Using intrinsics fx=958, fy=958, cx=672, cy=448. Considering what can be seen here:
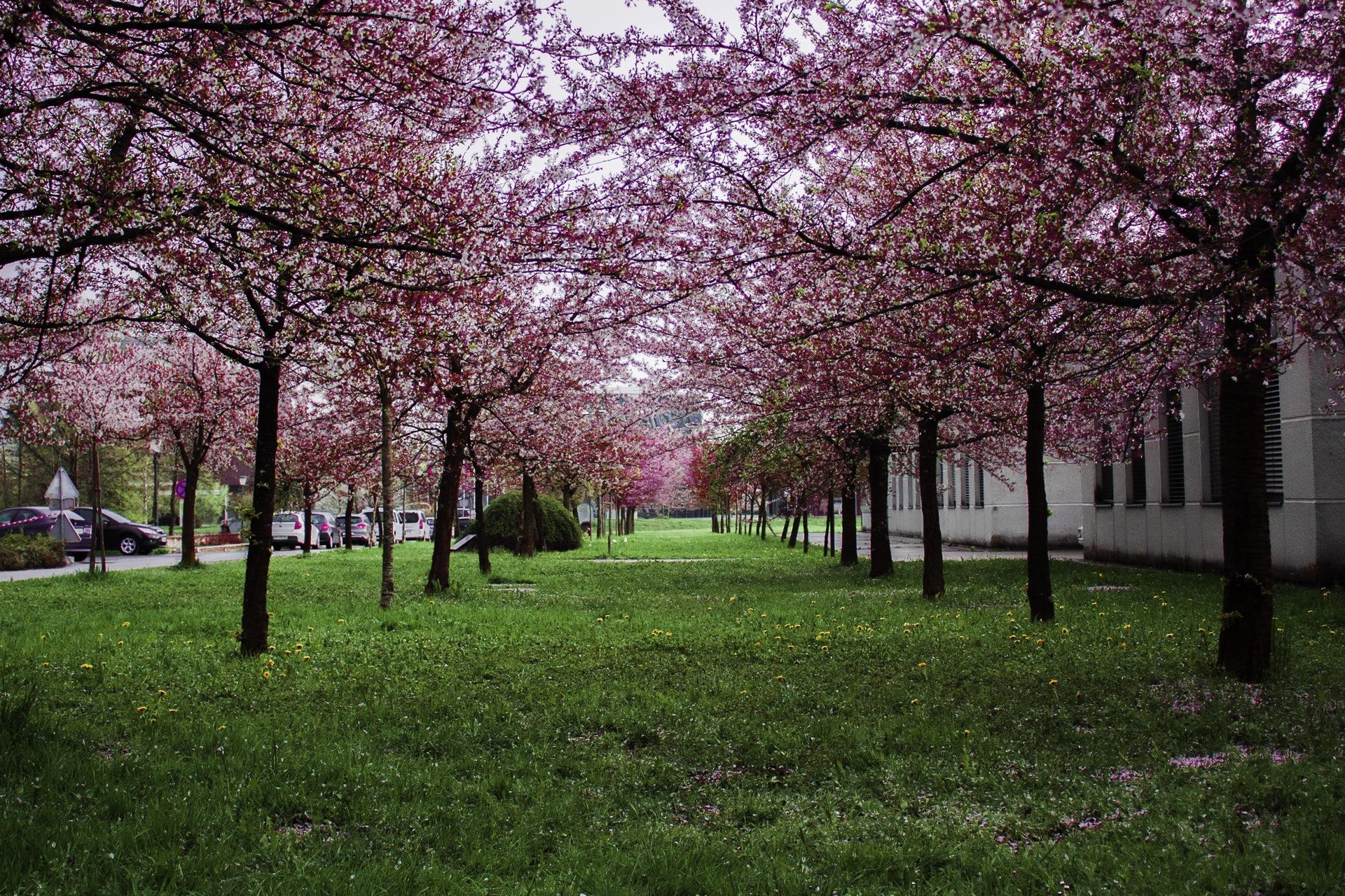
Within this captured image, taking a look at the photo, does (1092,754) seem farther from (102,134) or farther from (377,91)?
(102,134)

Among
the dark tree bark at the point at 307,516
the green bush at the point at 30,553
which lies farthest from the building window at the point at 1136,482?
the green bush at the point at 30,553

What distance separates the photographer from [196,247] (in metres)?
6.08

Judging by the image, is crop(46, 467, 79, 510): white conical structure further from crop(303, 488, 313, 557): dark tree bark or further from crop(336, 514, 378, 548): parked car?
crop(336, 514, 378, 548): parked car

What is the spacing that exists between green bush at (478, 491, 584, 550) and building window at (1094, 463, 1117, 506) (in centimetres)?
1726

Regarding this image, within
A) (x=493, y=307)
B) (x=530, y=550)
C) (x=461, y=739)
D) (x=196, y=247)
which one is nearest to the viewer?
(x=461, y=739)

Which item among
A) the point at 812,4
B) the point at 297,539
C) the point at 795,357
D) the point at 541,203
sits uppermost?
the point at 812,4

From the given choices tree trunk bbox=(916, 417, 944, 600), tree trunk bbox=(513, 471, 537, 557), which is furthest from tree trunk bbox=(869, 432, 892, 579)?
tree trunk bbox=(513, 471, 537, 557)

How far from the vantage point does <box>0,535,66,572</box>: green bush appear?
2263 centimetres

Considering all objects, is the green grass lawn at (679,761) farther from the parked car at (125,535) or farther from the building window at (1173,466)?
the parked car at (125,535)

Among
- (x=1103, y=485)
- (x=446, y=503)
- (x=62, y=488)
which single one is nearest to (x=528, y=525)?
(x=62, y=488)

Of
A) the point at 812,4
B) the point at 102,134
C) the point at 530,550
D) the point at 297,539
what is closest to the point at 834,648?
the point at 812,4

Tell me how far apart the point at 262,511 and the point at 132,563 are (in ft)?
68.1

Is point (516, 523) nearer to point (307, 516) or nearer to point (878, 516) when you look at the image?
point (307, 516)

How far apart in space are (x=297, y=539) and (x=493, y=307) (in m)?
33.9
